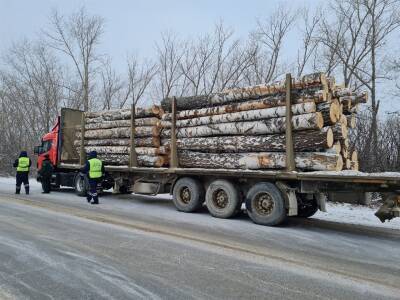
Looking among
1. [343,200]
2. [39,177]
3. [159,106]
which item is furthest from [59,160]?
[343,200]

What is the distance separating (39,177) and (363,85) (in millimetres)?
15392

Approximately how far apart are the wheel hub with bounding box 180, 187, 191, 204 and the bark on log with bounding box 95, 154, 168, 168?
1.42 meters

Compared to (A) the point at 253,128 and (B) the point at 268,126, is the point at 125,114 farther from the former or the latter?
(B) the point at 268,126

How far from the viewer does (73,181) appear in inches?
585

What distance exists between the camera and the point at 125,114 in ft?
43.5

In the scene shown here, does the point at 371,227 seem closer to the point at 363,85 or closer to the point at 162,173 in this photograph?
the point at 162,173

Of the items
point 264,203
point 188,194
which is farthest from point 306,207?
point 188,194

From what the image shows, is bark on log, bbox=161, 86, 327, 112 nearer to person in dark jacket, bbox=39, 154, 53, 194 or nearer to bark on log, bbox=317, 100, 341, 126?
bark on log, bbox=317, 100, 341, 126

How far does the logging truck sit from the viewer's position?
7.53m

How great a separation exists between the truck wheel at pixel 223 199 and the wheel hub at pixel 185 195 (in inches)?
33.5

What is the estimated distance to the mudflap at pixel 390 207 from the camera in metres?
7.37

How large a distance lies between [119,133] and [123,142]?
1.36 feet

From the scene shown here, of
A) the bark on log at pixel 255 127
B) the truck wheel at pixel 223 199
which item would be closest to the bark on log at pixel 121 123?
the bark on log at pixel 255 127

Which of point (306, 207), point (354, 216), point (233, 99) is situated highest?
point (233, 99)
